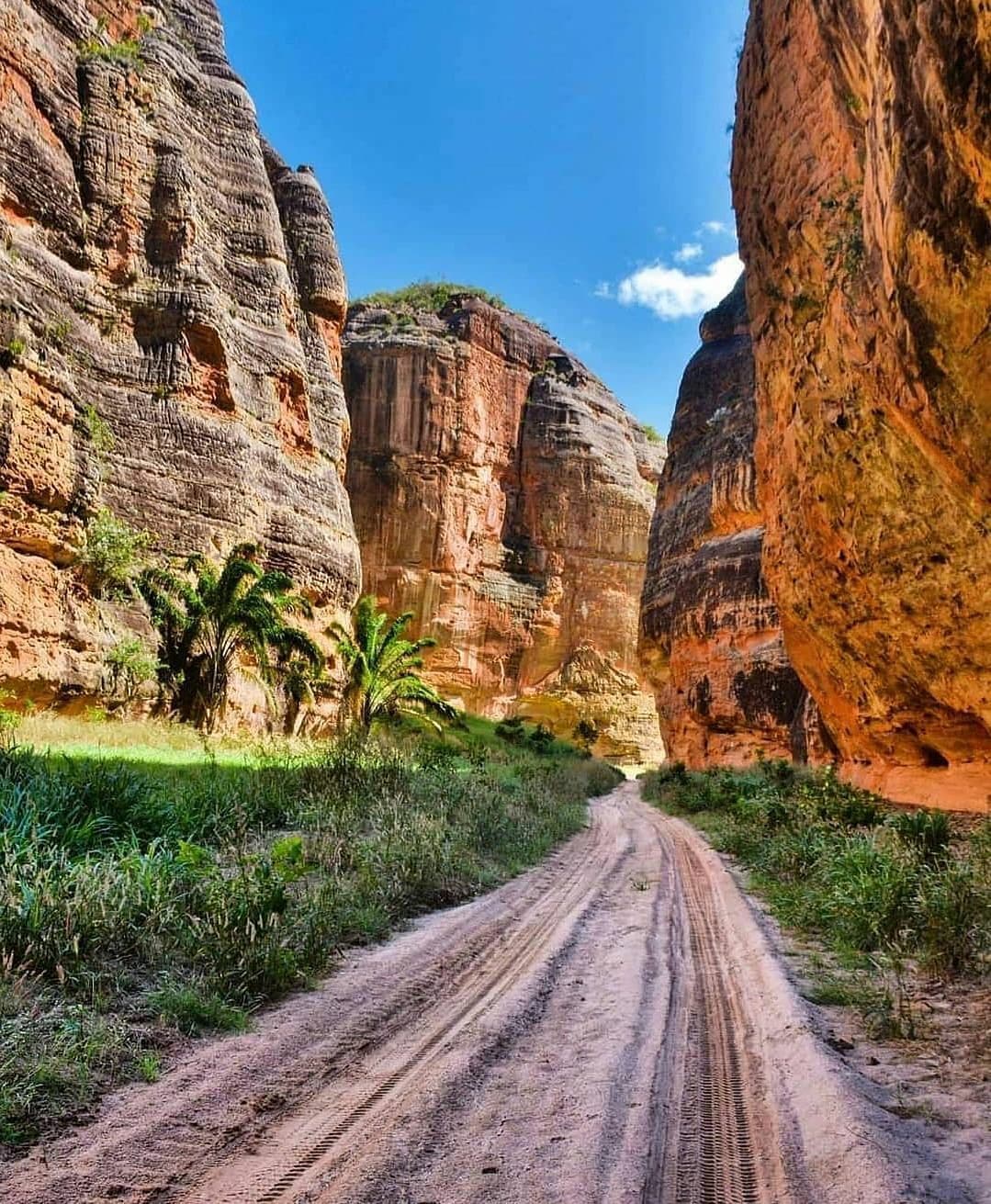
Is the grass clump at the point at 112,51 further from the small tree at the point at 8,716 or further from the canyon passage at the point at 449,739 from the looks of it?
the small tree at the point at 8,716

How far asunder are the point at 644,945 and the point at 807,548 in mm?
9578

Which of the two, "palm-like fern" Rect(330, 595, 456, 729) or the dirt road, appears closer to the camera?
the dirt road

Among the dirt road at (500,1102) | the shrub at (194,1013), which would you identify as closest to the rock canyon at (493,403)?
the dirt road at (500,1102)

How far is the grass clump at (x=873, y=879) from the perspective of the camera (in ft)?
14.2

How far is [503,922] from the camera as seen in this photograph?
A: 5480mm

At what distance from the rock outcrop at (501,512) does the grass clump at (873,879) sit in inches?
1275

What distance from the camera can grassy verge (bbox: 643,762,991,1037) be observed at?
417 centimetres

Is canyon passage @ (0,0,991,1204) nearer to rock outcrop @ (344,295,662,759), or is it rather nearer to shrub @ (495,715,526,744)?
shrub @ (495,715,526,744)

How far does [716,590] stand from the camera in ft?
94.0

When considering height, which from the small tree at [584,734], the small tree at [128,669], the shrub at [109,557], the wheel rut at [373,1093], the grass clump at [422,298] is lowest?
the small tree at [584,734]

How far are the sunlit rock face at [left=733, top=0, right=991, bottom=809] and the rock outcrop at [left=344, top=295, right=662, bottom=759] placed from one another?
94.1 feet

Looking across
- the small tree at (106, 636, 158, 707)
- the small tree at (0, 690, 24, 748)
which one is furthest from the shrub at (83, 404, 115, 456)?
the small tree at (0, 690, 24, 748)

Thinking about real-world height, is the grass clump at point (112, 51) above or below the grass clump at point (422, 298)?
below

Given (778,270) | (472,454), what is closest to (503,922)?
(778,270)
